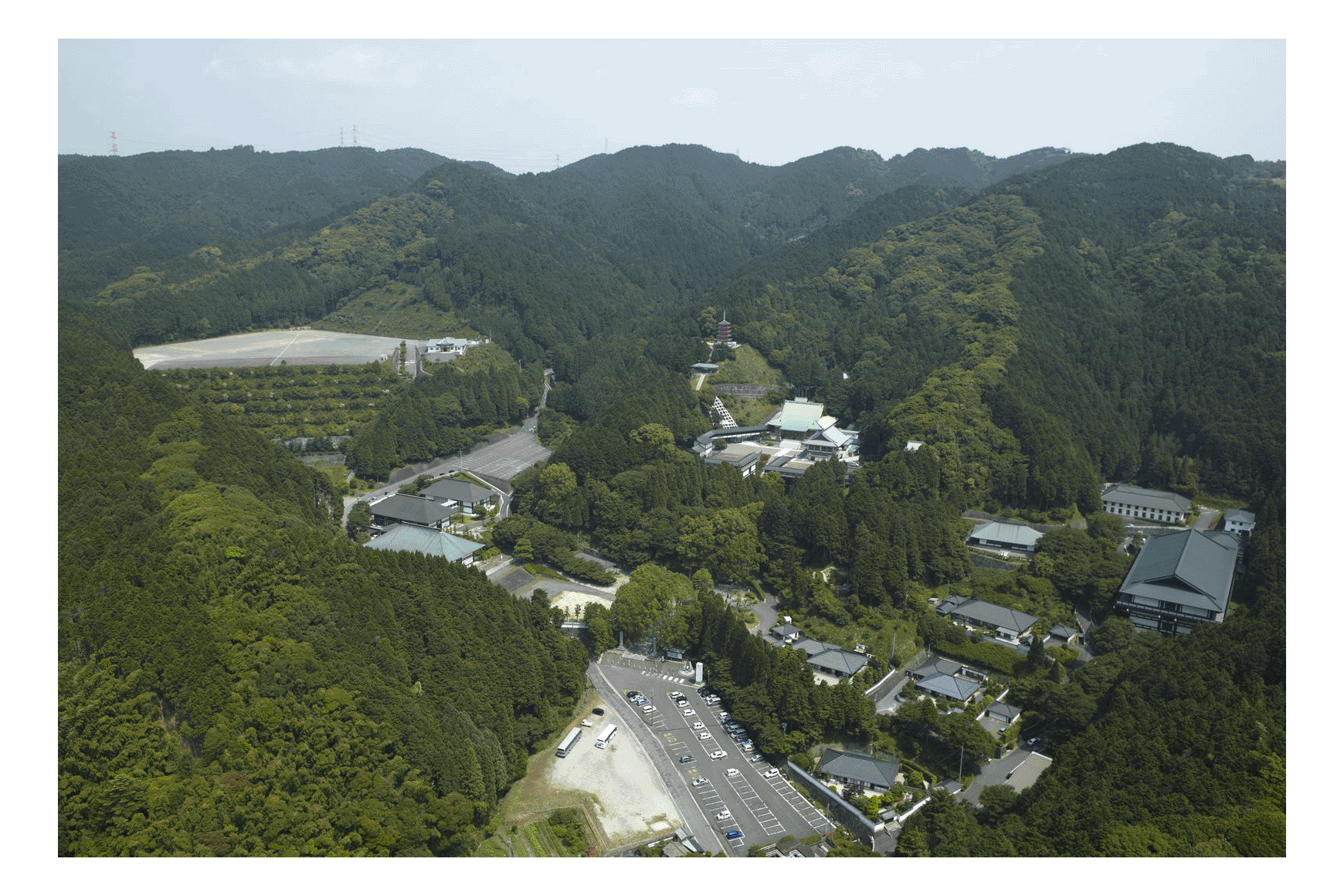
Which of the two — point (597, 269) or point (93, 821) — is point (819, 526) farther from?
point (597, 269)

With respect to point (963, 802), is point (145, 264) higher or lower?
higher

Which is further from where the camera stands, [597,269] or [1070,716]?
[597,269]

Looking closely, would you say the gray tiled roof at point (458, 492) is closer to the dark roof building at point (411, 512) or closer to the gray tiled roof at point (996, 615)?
the dark roof building at point (411, 512)

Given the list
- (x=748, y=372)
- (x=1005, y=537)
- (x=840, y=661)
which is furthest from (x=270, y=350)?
(x=1005, y=537)

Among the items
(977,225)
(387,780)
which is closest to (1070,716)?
(387,780)

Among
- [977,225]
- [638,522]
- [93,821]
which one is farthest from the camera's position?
[977,225]

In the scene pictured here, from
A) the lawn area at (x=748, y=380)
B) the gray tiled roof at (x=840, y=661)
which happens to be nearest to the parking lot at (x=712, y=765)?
the gray tiled roof at (x=840, y=661)

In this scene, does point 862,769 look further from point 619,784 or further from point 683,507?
point 683,507
